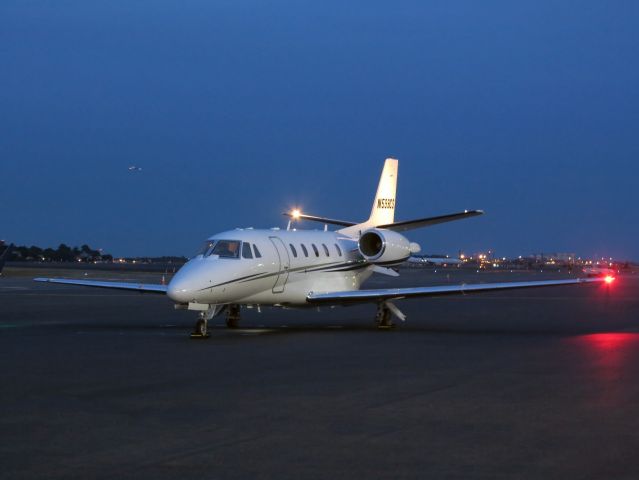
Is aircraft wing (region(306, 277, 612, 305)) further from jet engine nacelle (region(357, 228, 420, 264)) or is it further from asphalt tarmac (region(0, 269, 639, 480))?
jet engine nacelle (region(357, 228, 420, 264))

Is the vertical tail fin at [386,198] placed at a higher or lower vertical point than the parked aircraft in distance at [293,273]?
higher

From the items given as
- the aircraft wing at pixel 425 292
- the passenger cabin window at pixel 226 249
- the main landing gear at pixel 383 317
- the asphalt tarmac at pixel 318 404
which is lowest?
the asphalt tarmac at pixel 318 404

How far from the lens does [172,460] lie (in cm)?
732

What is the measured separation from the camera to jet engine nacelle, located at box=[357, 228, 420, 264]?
25562 mm

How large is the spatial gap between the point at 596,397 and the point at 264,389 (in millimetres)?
3849

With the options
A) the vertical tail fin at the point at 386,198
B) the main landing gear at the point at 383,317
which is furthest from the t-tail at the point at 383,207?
the main landing gear at the point at 383,317

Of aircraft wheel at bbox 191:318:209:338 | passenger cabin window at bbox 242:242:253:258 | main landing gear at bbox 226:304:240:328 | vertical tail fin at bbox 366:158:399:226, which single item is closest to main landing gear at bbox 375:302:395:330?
main landing gear at bbox 226:304:240:328

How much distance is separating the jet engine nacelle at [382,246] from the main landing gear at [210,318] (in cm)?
453

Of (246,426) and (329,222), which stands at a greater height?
(329,222)

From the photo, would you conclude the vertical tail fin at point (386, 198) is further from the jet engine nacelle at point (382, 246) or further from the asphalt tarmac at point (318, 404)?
the asphalt tarmac at point (318, 404)

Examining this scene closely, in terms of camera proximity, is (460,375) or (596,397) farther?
(460,375)

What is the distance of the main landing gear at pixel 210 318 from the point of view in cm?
1936

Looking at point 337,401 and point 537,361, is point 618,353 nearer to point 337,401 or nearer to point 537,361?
point 537,361

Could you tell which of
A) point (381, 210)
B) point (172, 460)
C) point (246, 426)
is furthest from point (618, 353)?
point (381, 210)
